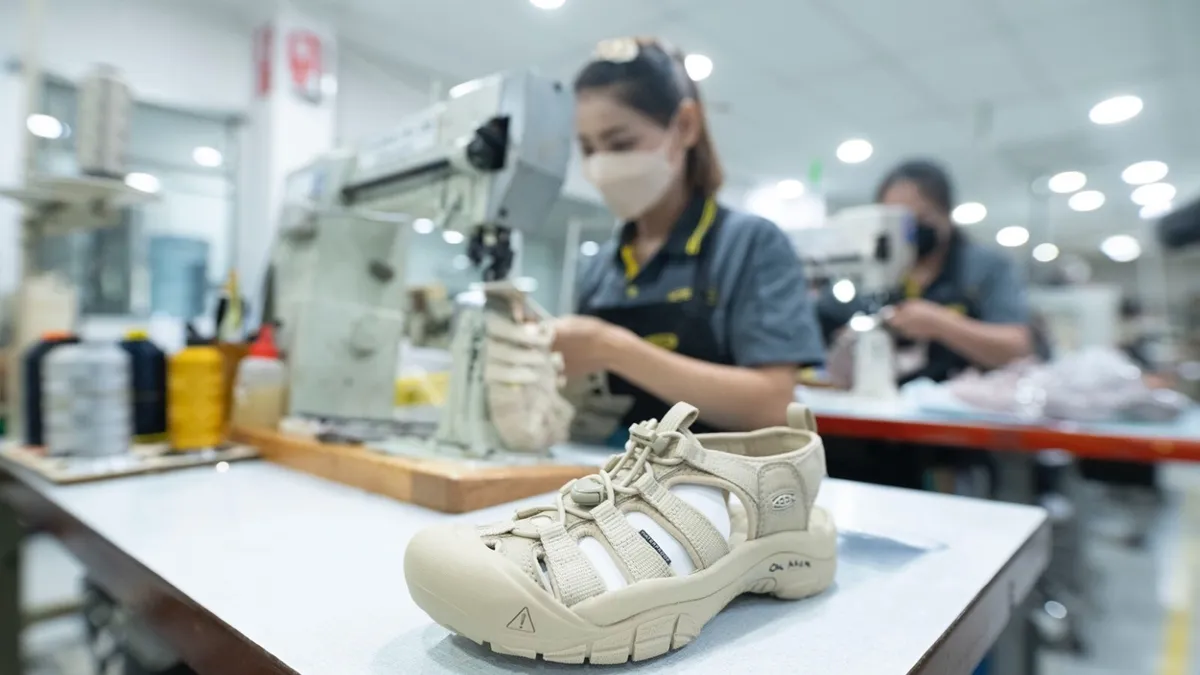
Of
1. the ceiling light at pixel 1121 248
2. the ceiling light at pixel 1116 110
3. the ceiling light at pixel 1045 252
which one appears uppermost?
the ceiling light at pixel 1116 110

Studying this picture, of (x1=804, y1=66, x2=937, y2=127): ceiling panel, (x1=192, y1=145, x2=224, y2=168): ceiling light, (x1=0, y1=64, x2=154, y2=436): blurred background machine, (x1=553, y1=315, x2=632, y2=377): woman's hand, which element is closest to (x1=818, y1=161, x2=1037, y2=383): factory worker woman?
(x1=804, y1=66, x2=937, y2=127): ceiling panel

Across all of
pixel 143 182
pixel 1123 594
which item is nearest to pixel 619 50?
pixel 143 182

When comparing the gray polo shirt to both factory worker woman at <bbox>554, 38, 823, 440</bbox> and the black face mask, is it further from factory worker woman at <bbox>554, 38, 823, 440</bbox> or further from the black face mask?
the black face mask

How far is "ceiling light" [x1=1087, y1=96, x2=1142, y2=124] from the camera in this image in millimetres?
1345

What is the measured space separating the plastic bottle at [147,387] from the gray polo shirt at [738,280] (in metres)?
0.77

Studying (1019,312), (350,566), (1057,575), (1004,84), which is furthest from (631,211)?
(1057,575)

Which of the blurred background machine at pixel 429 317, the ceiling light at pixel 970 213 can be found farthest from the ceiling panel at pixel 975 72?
the blurred background machine at pixel 429 317

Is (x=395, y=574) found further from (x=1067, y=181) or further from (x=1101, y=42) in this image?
(x=1067, y=181)

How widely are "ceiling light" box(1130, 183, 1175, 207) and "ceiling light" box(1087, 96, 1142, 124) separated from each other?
323mm

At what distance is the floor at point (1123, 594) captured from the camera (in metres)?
1.64

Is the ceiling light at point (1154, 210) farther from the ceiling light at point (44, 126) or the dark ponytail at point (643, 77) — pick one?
the ceiling light at point (44, 126)

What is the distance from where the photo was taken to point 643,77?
2.92 feet

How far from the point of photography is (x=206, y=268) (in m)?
1.84

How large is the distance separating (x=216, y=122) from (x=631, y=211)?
172 centimetres
